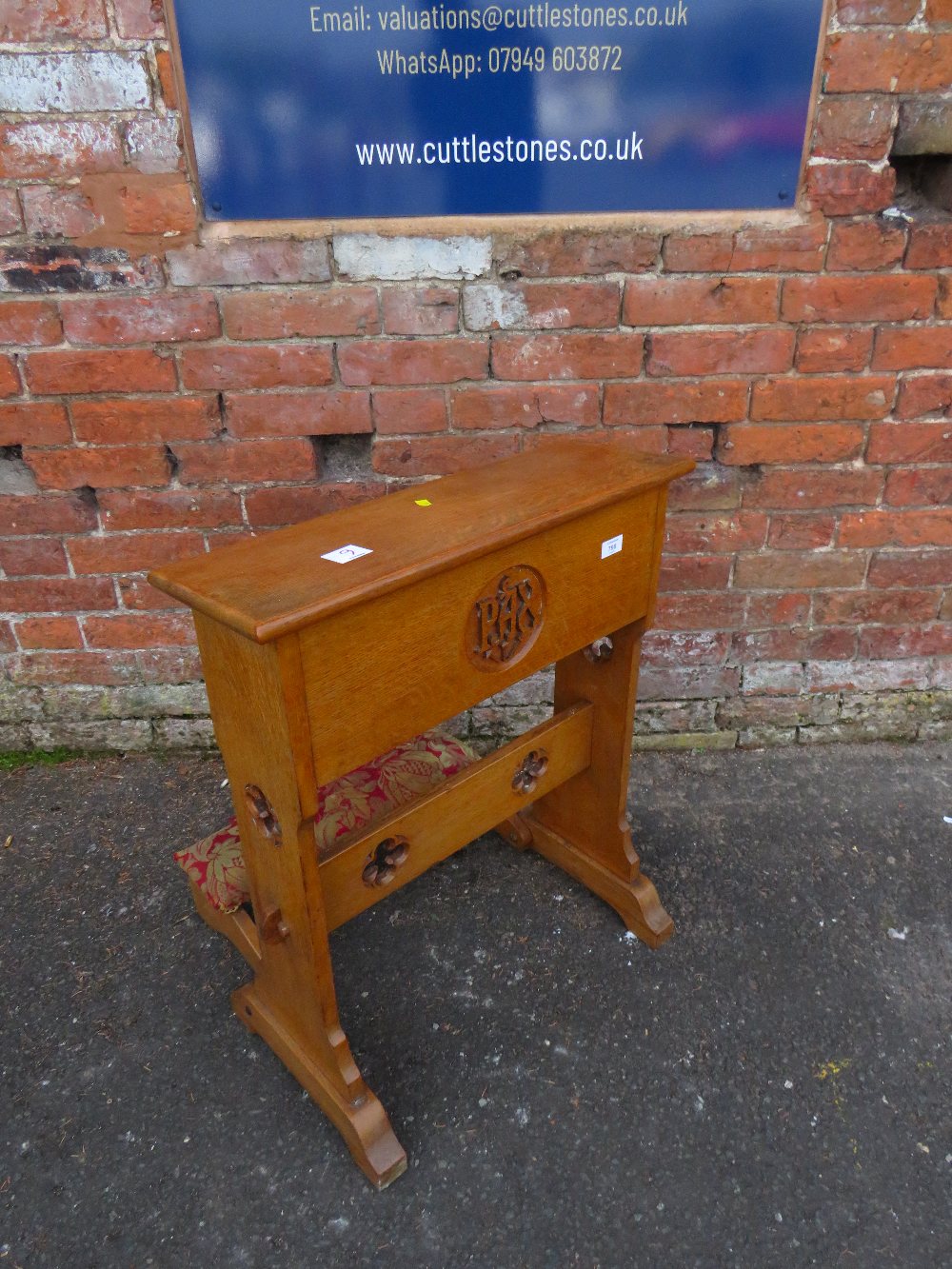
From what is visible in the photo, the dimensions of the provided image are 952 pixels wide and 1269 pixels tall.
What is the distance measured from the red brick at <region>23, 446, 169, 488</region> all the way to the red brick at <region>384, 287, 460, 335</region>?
66 centimetres

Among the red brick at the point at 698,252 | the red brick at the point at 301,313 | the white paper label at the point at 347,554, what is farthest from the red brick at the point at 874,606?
the white paper label at the point at 347,554

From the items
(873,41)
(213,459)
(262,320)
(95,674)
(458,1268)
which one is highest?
(873,41)

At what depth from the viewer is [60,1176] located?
59.0 inches

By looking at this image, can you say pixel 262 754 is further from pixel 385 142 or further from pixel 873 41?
pixel 873 41

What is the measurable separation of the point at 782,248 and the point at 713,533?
695mm

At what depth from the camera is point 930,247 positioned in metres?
1.99

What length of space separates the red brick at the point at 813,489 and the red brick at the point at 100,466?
1.51 m

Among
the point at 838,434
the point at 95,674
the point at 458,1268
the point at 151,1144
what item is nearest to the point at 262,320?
the point at 95,674

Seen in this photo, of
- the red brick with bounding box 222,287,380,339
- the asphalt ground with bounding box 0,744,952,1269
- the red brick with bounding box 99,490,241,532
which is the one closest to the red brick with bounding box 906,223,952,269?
the red brick with bounding box 222,287,380,339

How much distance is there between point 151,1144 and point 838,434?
216 centimetres

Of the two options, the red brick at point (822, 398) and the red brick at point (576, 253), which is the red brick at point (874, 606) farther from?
the red brick at point (576, 253)

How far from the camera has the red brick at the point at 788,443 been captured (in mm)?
2162

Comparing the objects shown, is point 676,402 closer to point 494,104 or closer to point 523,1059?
point 494,104

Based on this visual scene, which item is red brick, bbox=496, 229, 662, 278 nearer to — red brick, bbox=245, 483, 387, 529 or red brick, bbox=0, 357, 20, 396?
red brick, bbox=245, 483, 387, 529
